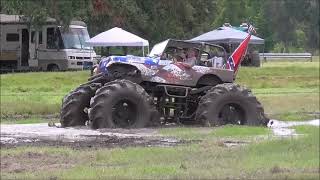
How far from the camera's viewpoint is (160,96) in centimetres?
1897

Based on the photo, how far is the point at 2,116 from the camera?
859 inches

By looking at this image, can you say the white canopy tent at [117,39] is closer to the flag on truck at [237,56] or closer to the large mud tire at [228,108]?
the flag on truck at [237,56]

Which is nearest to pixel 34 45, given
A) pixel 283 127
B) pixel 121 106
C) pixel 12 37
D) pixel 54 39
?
pixel 54 39

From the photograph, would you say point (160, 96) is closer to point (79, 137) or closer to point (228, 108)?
point (228, 108)

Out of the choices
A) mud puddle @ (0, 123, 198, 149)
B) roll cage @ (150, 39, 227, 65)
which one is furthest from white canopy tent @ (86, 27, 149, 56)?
mud puddle @ (0, 123, 198, 149)

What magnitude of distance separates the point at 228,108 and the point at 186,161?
7913mm

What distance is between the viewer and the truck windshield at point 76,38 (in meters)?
42.3

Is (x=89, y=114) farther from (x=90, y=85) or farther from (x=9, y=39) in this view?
(x=9, y=39)

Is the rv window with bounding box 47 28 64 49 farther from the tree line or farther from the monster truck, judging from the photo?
the monster truck

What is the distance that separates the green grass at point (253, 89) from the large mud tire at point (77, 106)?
411 cm

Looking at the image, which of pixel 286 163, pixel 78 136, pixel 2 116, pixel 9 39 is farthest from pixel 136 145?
pixel 9 39

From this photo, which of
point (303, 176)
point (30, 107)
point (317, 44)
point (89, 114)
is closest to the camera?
point (303, 176)

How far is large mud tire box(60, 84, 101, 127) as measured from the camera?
1861 cm

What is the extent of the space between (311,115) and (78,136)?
29.7 ft
